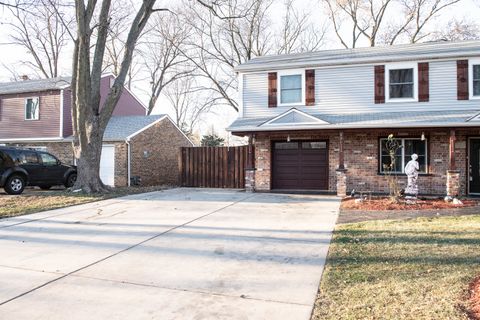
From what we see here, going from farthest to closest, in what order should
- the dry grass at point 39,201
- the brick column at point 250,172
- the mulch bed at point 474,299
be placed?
the brick column at point 250,172 < the dry grass at point 39,201 < the mulch bed at point 474,299

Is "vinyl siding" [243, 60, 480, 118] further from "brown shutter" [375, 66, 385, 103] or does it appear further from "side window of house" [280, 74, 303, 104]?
"side window of house" [280, 74, 303, 104]

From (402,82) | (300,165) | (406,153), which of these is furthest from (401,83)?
(300,165)

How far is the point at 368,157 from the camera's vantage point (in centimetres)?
1493

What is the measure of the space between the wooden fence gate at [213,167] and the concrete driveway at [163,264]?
24.9 ft

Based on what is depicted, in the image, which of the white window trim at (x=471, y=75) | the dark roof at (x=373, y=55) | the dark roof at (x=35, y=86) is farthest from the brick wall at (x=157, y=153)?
the white window trim at (x=471, y=75)

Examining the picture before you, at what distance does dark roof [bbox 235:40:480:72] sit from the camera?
14.3m

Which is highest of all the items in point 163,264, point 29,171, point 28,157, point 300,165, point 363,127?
point 363,127

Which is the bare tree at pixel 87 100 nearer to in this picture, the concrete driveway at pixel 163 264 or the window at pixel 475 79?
the concrete driveway at pixel 163 264

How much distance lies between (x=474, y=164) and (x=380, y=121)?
13.2ft

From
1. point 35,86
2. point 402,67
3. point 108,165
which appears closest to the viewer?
point 402,67

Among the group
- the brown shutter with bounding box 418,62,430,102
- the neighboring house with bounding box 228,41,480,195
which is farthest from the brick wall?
the brown shutter with bounding box 418,62,430,102

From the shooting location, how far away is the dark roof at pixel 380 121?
42.7ft

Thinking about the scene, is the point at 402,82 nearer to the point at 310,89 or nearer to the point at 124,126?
the point at 310,89

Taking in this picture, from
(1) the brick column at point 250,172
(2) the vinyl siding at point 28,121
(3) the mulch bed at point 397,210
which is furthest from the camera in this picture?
(2) the vinyl siding at point 28,121
